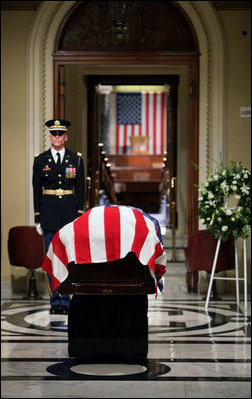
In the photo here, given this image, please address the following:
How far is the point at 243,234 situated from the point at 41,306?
210 cm

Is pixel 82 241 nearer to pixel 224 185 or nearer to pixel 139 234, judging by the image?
pixel 139 234

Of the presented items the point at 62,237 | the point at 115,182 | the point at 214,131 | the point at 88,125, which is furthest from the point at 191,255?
the point at 115,182

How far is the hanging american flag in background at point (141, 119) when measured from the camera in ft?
70.8

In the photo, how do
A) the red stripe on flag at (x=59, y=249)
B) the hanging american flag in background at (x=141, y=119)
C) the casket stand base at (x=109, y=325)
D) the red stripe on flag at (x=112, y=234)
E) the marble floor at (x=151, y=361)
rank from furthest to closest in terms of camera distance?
the hanging american flag in background at (x=141, y=119) → the casket stand base at (x=109, y=325) → the marble floor at (x=151, y=361) → the red stripe on flag at (x=59, y=249) → the red stripe on flag at (x=112, y=234)

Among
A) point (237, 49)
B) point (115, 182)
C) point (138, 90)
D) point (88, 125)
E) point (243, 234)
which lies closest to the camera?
point (243, 234)

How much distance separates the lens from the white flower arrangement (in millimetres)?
7523

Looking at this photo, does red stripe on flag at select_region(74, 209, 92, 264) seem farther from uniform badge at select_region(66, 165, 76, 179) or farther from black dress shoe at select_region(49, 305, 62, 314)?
black dress shoe at select_region(49, 305, 62, 314)

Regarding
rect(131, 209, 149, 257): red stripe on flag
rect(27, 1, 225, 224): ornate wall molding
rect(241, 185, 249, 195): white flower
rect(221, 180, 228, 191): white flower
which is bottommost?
rect(131, 209, 149, 257): red stripe on flag

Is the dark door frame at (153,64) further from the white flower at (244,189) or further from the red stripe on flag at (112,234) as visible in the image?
the red stripe on flag at (112,234)

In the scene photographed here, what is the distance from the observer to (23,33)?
31.4ft

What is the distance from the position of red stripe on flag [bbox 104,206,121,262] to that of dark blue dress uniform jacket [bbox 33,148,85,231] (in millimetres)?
2392

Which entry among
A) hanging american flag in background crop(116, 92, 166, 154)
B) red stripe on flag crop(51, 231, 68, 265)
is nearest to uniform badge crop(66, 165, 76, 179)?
red stripe on flag crop(51, 231, 68, 265)

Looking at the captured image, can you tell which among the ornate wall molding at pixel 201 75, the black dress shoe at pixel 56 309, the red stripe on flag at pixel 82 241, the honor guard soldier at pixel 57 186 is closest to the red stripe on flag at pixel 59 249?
the red stripe on flag at pixel 82 241

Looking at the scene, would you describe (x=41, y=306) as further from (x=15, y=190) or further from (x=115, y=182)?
(x=115, y=182)
